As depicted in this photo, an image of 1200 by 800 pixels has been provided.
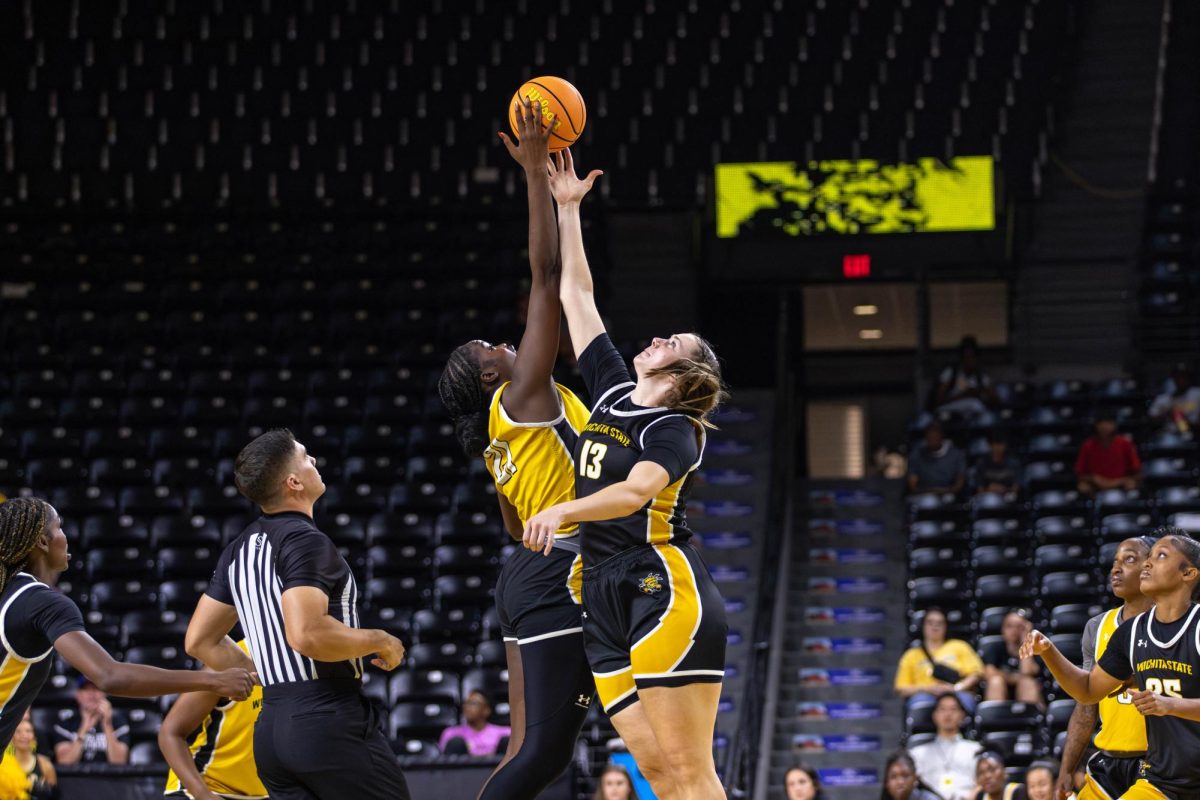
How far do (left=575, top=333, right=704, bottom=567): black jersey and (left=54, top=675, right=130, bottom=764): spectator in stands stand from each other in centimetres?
680

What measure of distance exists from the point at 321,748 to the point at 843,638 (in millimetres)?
9712

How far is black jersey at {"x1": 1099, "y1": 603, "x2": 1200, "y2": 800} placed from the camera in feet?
18.8

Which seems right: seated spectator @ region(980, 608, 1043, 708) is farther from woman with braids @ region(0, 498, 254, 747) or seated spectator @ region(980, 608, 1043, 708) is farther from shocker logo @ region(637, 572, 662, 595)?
woman with braids @ region(0, 498, 254, 747)

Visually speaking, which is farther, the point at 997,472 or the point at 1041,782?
the point at 997,472

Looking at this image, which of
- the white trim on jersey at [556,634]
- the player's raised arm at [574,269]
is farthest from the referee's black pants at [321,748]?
the player's raised arm at [574,269]

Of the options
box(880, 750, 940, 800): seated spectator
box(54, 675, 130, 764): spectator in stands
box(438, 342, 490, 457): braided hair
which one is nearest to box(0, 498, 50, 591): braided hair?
box(438, 342, 490, 457): braided hair

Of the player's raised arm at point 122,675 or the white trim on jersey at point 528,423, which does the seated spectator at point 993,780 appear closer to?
the white trim on jersey at point 528,423

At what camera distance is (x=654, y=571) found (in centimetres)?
438

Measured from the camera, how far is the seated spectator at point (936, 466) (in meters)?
14.3

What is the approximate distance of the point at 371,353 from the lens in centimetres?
1567

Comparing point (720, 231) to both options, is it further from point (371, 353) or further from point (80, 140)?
point (80, 140)

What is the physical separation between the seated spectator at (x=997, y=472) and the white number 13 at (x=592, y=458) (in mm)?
9961

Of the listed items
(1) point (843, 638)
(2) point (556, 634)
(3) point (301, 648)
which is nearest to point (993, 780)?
(1) point (843, 638)

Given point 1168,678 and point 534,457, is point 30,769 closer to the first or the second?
point 534,457
